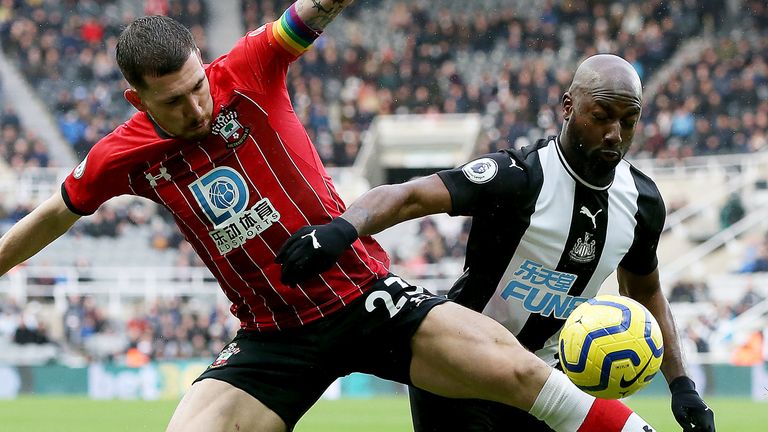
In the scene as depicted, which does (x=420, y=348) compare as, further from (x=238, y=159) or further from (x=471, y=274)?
(x=238, y=159)

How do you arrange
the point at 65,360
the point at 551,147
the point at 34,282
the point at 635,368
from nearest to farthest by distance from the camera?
the point at 635,368 → the point at 551,147 → the point at 65,360 → the point at 34,282

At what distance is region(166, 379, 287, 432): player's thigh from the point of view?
468 centimetres

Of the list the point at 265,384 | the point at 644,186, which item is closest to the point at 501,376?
the point at 265,384

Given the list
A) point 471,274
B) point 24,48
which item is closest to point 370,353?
point 471,274

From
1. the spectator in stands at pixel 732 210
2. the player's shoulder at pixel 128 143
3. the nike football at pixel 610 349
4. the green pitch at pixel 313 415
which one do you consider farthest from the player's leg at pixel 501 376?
the spectator in stands at pixel 732 210

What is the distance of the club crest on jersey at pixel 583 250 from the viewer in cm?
505

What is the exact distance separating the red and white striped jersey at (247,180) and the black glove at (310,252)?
1.79 ft

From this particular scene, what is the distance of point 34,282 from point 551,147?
54.2 feet

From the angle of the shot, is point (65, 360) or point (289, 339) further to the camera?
point (65, 360)

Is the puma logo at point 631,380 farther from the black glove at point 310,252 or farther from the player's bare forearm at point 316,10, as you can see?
the player's bare forearm at point 316,10

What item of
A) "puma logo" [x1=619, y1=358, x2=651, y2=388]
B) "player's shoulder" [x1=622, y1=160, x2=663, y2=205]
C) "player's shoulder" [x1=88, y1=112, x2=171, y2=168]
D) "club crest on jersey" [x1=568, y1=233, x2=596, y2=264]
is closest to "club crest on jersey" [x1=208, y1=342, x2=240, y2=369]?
"player's shoulder" [x1=88, y1=112, x2=171, y2=168]

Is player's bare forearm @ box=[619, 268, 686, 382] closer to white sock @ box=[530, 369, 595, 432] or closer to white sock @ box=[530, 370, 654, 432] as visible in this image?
white sock @ box=[530, 370, 654, 432]

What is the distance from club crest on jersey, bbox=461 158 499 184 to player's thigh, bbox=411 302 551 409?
0.51 m

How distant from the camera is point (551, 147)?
5.15 metres
